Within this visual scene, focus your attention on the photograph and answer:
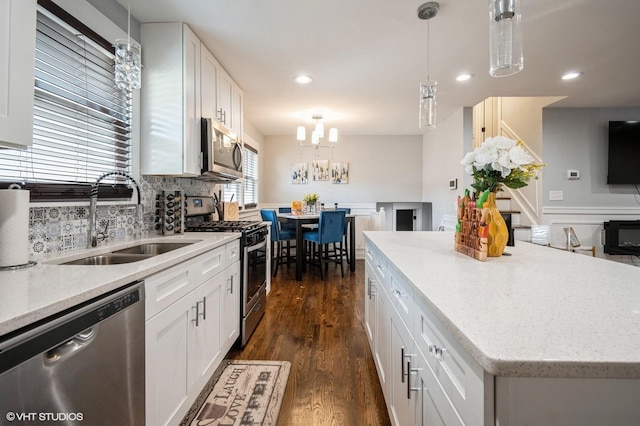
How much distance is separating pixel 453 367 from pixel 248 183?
14.5 feet

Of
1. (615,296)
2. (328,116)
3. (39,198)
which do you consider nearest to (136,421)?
(39,198)

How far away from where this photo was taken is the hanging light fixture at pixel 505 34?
1.23 m

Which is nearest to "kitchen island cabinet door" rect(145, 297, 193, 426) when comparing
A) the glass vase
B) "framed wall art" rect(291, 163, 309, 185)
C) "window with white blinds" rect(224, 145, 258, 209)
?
the glass vase

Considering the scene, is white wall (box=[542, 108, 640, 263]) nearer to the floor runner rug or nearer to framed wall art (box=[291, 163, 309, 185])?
framed wall art (box=[291, 163, 309, 185])

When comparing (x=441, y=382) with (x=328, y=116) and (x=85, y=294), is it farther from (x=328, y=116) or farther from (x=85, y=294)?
(x=328, y=116)

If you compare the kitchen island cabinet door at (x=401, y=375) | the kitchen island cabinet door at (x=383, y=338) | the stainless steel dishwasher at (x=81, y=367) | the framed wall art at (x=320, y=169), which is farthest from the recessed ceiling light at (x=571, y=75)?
the stainless steel dishwasher at (x=81, y=367)

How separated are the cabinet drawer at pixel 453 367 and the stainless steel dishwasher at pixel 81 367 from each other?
975 mm

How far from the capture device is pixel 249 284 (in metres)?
2.31

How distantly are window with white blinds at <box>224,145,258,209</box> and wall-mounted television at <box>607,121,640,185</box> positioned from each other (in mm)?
5022

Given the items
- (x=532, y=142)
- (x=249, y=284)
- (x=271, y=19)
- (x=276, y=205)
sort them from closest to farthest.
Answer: (x=271, y=19), (x=249, y=284), (x=532, y=142), (x=276, y=205)

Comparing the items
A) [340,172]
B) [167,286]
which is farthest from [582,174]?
[167,286]

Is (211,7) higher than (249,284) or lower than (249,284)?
higher

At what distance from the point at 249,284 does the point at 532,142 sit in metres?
4.42

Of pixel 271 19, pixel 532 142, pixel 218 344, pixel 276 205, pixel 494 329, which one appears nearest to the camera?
pixel 494 329
